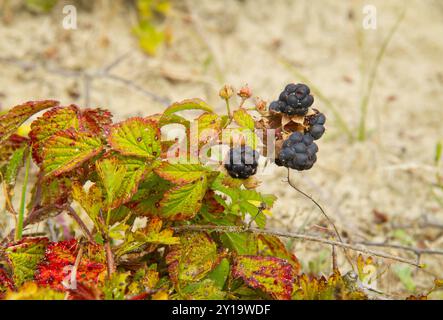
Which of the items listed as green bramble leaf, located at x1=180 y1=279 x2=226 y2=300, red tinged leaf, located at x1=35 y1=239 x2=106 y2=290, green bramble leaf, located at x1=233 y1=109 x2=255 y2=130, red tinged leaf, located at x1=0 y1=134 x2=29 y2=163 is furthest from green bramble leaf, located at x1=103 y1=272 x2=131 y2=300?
red tinged leaf, located at x1=0 y1=134 x2=29 y2=163

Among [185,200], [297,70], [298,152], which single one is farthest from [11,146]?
[297,70]

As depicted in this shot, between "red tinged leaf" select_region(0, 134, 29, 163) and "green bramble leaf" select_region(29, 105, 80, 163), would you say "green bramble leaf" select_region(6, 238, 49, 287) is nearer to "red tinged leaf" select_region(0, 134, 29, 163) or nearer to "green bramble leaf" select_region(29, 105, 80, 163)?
"green bramble leaf" select_region(29, 105, 80, 163)

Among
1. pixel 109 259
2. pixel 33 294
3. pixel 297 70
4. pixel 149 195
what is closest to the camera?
pixel 33 294

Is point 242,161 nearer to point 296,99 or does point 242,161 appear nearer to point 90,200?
point 296,99

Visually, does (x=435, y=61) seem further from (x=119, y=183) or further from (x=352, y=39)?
(x=119, y=183)

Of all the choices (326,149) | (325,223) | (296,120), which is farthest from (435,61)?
(296,120)
